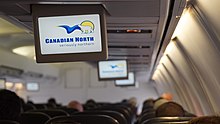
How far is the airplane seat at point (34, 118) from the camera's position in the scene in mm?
6457

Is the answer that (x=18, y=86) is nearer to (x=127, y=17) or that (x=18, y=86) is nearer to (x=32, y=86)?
(x=32, y=86)

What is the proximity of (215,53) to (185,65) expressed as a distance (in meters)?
3.04

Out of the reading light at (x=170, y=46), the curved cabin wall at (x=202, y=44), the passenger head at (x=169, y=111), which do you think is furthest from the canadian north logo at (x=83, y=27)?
the reading light at (x=170, y=46)

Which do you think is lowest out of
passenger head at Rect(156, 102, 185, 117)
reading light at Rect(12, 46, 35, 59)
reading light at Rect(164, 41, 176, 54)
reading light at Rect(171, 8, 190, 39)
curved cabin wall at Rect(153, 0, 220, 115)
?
passenger head at Rect(156, 102, 185, 117)

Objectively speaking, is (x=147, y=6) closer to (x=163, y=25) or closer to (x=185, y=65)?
(x=163, y=25)

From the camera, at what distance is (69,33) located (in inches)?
200

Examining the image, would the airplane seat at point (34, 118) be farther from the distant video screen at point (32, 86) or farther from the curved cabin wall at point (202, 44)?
the distant video screen at point (32, 86)

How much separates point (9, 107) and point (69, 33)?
4.20 feet

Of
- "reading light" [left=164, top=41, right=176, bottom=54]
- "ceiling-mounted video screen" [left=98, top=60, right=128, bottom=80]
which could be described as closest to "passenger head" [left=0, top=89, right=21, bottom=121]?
"reading light" [left=164, top=41, right=176, bottom=54]

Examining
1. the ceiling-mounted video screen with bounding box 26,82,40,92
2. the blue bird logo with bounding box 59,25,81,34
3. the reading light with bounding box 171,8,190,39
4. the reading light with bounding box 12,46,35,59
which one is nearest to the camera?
the blue bird logo with bounding box 59,25,81,34

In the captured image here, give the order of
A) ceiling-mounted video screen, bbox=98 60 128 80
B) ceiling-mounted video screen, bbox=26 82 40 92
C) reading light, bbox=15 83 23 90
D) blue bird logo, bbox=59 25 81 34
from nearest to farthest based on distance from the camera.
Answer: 1. blue bird logo, bbox=59 25 81 34
2. ceiling-mounted video screen, bbox=98 60 128 80
3. reading light, bbox=15 83 23 90
4. ceiling-mounted video screen, bbox=26 82 40 92

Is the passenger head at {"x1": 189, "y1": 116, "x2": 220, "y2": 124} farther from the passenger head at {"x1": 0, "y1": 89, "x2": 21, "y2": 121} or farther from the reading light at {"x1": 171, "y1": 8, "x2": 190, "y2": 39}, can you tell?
the passenger head at {"x1": 0, "y1": 89, "x2": 21, "y2": 121}

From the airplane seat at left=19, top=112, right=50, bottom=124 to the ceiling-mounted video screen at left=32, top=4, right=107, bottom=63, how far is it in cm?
167

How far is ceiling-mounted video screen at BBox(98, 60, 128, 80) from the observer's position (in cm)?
1170
